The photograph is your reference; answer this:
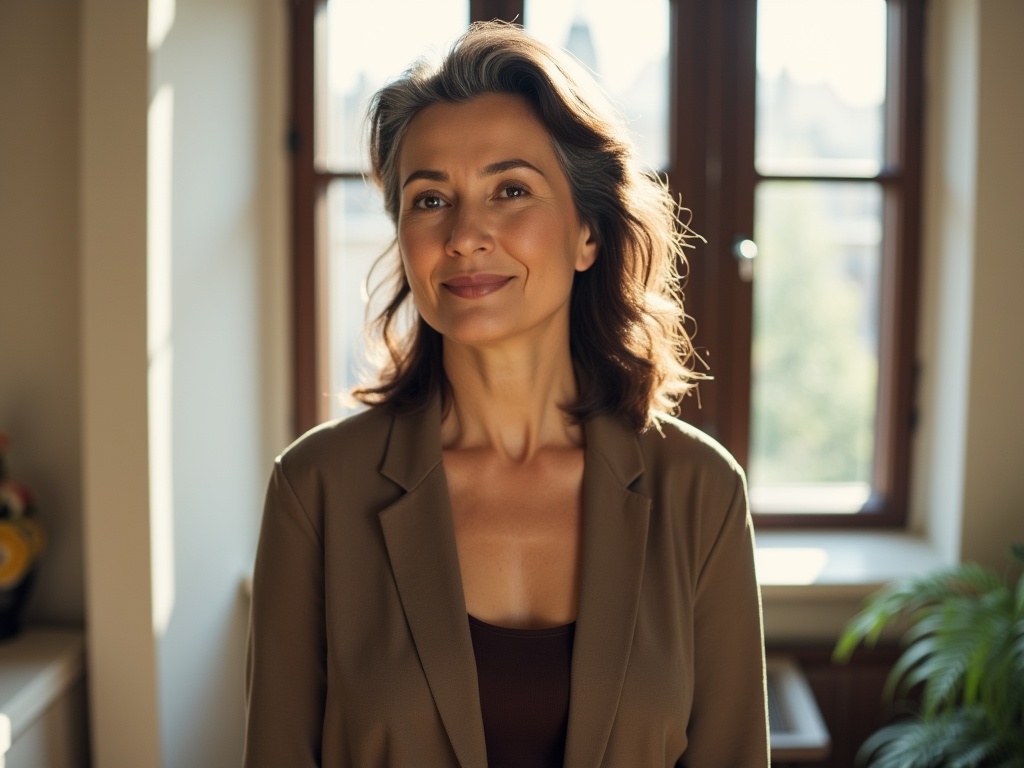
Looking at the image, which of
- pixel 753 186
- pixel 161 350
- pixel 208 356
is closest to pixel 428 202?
pixel 161 350

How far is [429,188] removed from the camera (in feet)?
4.97

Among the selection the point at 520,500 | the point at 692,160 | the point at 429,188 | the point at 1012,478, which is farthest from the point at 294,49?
the point at 1012,478

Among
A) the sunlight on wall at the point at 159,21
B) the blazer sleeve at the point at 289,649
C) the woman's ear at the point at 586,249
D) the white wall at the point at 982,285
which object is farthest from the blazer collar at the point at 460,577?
the white wall at the point at 982,285

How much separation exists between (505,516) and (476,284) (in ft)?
1.28

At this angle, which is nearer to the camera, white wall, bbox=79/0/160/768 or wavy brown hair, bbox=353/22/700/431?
wavy brown hair, bbox=353/22/700/431

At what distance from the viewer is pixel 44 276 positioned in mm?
2441

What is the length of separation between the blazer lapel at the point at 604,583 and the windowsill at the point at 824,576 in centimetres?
136

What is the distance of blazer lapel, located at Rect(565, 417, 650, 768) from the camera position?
143 centimetres

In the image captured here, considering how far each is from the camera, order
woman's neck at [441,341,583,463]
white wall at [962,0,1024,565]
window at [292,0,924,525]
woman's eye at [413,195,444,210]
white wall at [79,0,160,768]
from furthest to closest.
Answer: window at [292,0,924,525], white wall at [962,0,1024,565], white wall at [79,0,160,768], woman's neck at [441,341,583,463], woman's eye at [413,195,444,210]

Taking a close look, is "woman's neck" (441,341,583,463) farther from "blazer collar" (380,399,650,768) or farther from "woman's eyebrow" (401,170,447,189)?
"woman's eyebrow" (401,170,447,189)

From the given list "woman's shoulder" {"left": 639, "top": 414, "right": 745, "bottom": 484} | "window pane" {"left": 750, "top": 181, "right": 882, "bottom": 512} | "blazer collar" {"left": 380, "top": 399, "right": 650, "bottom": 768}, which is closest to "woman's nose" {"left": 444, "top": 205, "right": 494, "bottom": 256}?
"blazer collar" {"left": 380, "top": 399, "right": 650, "bottom": 768}

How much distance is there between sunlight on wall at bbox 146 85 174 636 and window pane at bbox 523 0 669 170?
4.27ft

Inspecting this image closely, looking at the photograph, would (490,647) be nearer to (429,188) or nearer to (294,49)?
(429,188)

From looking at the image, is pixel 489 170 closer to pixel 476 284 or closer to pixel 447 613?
pixel 476 284
